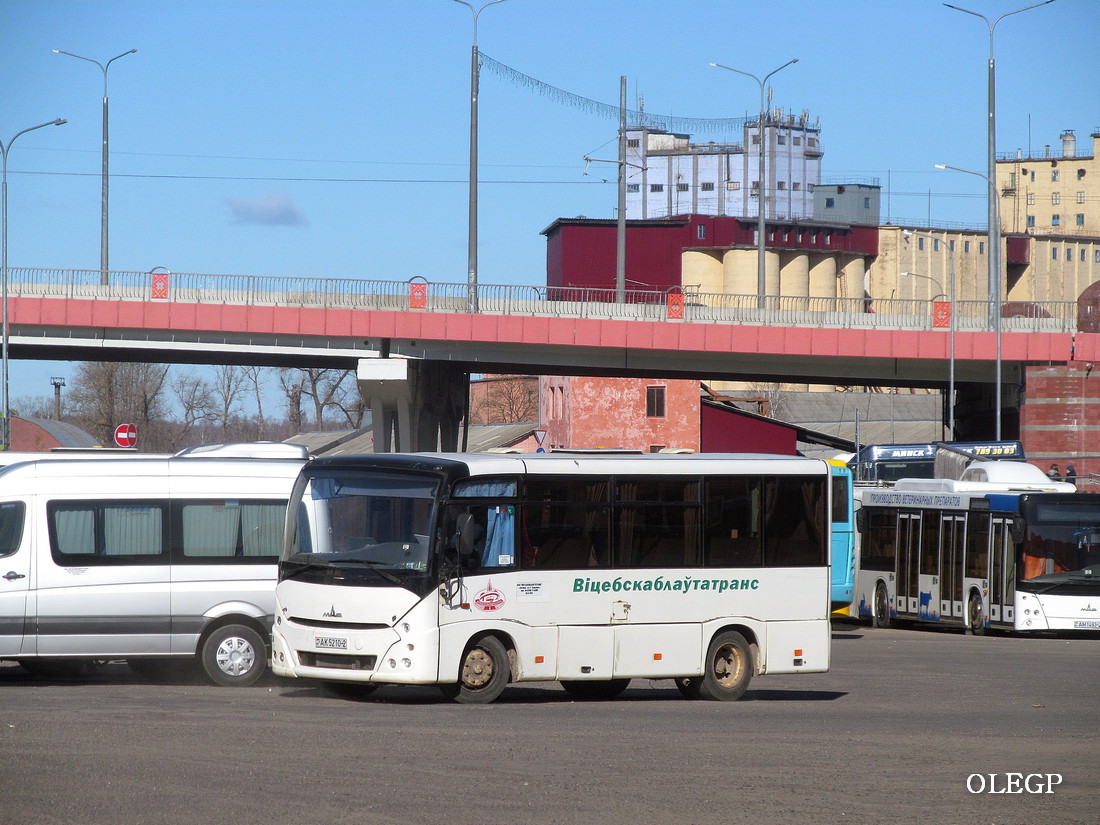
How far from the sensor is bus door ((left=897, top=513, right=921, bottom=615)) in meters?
27.7

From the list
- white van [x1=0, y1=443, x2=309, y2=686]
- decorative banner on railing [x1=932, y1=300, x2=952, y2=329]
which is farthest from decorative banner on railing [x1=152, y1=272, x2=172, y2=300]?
white van [x1=0, y1=443, x2=309, y2=686]

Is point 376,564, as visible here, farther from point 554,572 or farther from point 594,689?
point 594,689

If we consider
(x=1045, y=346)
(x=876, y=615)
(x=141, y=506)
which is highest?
(x=1045, y=346)

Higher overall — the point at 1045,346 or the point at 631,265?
the point at 631,265

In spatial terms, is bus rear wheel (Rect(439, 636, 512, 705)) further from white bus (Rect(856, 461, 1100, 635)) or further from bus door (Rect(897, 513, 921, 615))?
bus door (Rect(897, 513, 921, 615))

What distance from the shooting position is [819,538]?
15320 mm

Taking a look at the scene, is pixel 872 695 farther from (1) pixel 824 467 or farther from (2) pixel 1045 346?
(2) pixel 1045 346

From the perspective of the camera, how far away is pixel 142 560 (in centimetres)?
1449

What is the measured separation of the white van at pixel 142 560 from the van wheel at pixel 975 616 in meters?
15.0

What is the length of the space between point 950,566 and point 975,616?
1051mm

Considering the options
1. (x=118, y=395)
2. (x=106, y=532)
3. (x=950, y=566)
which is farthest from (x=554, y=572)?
(x=118, y=395)

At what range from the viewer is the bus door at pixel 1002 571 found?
24875 mm

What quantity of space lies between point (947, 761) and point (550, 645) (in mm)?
4452

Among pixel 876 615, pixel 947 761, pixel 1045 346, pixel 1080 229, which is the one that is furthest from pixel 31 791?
pixel 1080 229
